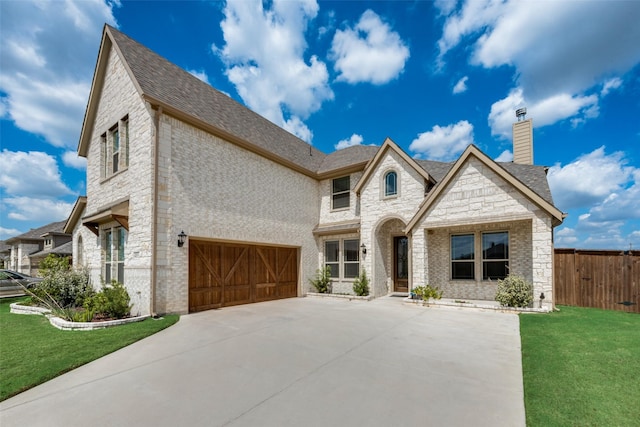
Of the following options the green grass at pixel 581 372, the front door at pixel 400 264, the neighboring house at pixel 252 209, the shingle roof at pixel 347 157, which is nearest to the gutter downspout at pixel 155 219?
the neighboring house at pixel 252 209

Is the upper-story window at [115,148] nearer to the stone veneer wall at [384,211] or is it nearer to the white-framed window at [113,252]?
the white-framed window at [113,252]

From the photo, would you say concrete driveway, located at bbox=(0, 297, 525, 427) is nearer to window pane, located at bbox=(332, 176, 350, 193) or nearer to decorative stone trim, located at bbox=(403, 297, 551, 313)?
decorative stone trim, located at bbox=(403, 297, 551, 313)

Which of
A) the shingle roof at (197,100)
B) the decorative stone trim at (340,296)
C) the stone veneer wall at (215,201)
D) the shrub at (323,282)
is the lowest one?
the decorative stone trim at (340,296)

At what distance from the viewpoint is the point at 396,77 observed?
16484mm

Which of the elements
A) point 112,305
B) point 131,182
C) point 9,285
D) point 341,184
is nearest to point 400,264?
point 341,184

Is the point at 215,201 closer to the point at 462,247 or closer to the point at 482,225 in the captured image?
the point at 462,247

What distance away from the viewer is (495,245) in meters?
11.7

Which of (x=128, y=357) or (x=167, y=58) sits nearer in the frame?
(x=128, y=357)

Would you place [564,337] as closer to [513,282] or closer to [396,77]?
[513,282]

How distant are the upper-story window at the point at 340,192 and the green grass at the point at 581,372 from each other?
1005 centimetres

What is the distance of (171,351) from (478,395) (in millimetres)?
5515

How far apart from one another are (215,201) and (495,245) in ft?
37.1

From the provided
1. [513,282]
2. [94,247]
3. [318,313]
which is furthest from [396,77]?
[94,247]

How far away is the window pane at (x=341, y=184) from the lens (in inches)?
637
